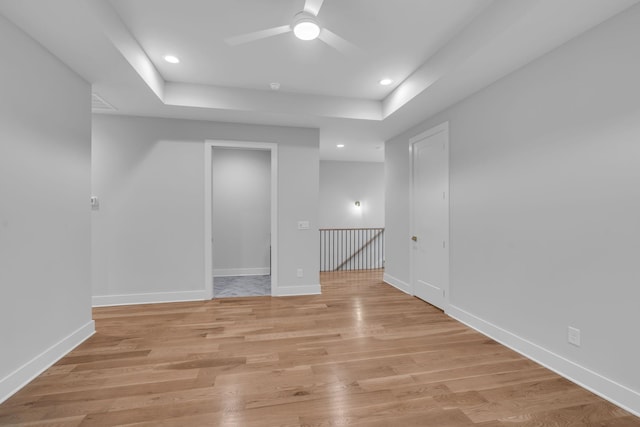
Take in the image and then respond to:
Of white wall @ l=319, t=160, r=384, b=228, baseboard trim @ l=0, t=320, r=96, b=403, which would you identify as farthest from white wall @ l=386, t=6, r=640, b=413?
white wall @ l=319, t=160, r=384, b=228

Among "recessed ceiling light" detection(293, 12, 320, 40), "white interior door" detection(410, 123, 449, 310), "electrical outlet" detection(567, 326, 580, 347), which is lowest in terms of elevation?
"electrical outlet" detection(567, 326, 580, 347)

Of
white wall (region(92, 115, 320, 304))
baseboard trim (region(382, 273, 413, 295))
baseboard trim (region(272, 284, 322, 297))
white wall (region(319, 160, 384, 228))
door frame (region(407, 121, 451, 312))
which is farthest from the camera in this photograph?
white wall (region(319, 160, 384, 228))

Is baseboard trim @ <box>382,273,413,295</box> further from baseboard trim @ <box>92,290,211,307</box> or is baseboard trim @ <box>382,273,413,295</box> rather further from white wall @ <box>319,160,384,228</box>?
baseboard trim @ <box>92,290,211,307</box>

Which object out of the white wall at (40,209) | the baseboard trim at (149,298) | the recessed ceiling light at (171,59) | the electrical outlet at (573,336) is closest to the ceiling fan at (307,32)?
the recessed ceiling light at (171,59)

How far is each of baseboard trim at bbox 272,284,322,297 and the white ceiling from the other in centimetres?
260

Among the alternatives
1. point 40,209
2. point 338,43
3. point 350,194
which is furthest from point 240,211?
point 338,43

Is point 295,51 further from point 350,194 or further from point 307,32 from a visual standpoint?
point 350,194

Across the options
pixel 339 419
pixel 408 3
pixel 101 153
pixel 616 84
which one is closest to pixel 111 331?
pixel 101 153

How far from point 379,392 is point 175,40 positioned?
140 inches

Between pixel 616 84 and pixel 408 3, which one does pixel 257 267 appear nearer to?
pixel 408 3

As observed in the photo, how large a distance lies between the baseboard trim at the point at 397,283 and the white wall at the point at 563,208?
130 cm

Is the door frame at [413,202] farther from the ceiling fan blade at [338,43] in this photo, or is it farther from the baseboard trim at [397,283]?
the ceiling fan blade at [338,43]

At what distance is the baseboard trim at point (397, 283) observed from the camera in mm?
4566

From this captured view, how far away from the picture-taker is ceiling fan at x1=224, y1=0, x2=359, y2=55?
2.20m
